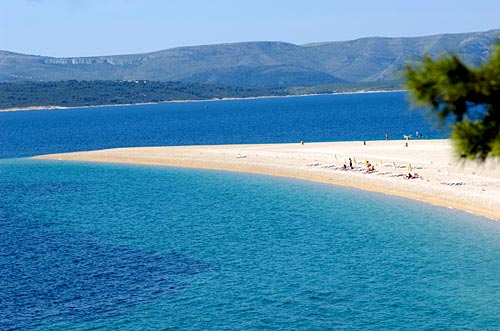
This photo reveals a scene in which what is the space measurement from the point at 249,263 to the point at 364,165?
121ft

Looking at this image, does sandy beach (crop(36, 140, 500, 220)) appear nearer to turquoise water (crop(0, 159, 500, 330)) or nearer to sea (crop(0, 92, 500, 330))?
sea (crop(0, 92, 500, 330))

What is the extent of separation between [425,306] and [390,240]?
12489 mm

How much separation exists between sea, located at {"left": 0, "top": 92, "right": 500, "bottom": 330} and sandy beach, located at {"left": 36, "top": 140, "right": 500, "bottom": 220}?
2.62 m

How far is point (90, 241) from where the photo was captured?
47906mm

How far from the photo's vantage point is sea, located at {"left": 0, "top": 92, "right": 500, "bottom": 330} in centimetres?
3167

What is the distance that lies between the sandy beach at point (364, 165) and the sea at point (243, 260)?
262 cm

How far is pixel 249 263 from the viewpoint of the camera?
132ft

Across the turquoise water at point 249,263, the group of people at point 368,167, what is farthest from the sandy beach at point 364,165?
the turquoise water at point 249,263

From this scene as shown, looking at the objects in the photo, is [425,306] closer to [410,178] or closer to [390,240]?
[390,240]

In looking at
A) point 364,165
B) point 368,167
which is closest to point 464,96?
point 368,167

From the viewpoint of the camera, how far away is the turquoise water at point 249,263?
31.6m

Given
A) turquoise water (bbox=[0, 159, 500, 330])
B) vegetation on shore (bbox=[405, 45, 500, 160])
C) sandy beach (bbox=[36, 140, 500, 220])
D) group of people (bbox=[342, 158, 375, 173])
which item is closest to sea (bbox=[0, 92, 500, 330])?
turquoise water (bbox=[0, 159, 500, 330])

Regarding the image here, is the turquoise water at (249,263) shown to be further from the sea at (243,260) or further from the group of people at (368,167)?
the group of people at (368,167)

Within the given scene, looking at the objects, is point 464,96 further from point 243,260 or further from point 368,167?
point 368,167
